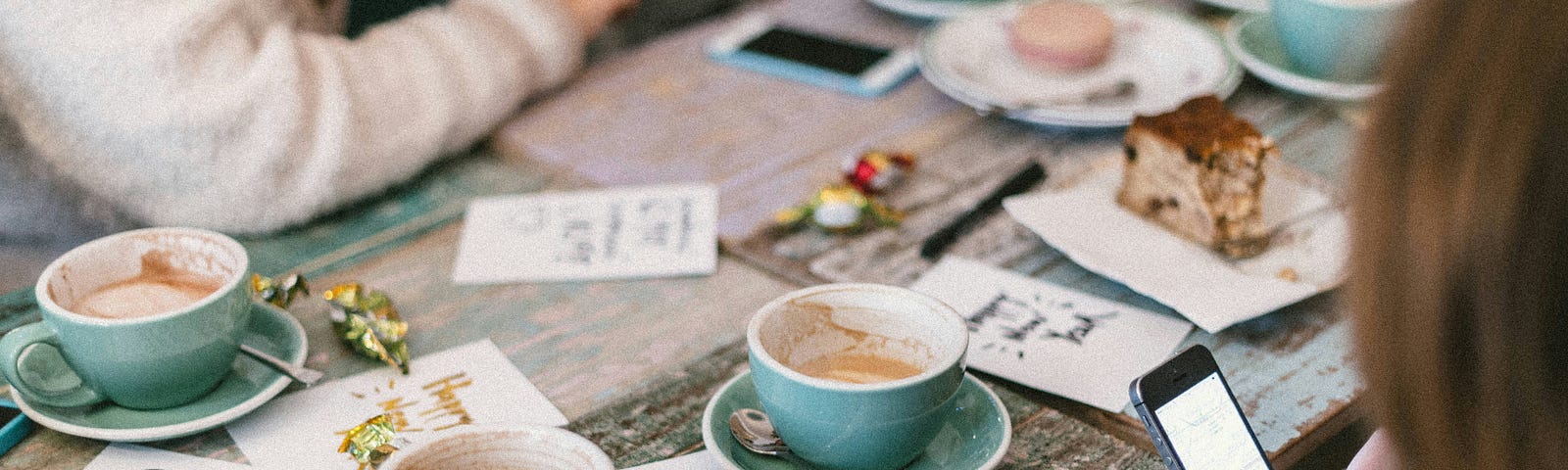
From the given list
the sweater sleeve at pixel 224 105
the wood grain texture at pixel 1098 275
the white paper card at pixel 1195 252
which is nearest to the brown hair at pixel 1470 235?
the wood grain texture at pixel 1098 275

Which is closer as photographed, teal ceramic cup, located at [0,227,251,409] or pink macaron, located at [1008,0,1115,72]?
teal ceramic cup, located at [0,227,251,409]

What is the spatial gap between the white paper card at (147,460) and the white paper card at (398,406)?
2cm

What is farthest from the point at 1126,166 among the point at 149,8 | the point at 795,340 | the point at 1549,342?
the point at 149,8

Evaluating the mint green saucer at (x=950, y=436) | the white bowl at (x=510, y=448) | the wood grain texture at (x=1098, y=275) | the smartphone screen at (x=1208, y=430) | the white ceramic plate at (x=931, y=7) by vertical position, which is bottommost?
the wood grain texture at (x=1098, y=275)

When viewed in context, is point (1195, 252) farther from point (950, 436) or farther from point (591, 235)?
point (591, 235)

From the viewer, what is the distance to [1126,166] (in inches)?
43.3

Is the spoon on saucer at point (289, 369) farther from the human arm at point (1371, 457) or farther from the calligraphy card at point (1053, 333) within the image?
the human arm at point (1371, 457)

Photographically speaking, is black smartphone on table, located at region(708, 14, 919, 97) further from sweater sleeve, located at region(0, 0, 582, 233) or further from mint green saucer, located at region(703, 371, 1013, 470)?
mint green saucer, located at region(703, 371, 1013, 470)

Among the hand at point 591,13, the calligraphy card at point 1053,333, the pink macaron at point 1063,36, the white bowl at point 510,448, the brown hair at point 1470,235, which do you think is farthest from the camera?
the hand at point 591,13

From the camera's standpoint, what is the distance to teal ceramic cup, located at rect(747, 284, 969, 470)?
2.22 feet

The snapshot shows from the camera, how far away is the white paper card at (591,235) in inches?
40.9

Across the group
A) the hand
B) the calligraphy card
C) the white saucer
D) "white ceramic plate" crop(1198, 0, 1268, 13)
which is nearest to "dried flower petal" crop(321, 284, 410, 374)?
the calligraphy card

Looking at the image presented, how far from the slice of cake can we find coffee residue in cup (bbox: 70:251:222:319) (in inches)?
29.3

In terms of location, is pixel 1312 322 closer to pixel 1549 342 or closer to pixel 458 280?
pixel 1549 342
